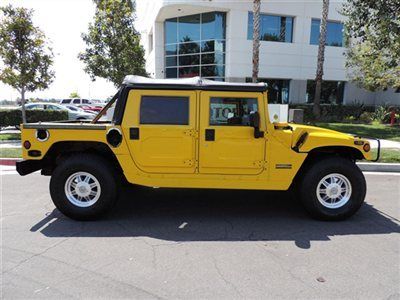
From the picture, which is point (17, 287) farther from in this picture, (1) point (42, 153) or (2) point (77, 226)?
(1) point (42, 153)

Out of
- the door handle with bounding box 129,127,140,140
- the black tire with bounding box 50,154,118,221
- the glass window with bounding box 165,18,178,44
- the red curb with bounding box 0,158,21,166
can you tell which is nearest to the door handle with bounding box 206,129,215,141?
the door handle with bounding box 129,127,140,140

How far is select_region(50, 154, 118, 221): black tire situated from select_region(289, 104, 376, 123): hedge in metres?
20.0

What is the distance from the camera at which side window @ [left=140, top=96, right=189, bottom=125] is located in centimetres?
498

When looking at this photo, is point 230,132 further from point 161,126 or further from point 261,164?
point 161,126

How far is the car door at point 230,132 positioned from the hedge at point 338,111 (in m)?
19.1

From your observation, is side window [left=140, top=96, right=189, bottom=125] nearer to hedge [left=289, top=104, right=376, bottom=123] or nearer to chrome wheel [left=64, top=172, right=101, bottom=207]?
chrome wheel [left=64, top=172, right=101, bottom=207]

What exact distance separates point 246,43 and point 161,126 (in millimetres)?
19722

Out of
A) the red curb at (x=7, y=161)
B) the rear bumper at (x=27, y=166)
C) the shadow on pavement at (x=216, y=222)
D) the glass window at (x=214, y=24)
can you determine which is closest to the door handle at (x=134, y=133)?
the shadow on pavement at (x=216, y=222)

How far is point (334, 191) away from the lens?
5098 millimetres

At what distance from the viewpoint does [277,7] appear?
23281 millimetres

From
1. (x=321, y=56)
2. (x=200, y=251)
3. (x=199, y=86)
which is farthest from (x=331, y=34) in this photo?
(x=200, y=251)

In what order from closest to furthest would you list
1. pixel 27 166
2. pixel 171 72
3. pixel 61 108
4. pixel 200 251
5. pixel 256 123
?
pixel 200 251, pixel 256 123, pixel 27 166, pixel 61 108, pixel 171 72

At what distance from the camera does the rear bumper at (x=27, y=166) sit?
5.15m

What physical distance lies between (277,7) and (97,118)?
20.7 meters
